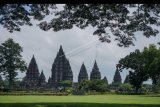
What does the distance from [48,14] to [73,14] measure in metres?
1.52

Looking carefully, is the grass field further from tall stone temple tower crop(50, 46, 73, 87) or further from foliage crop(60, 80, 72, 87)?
tall stone temple tower crop(50, 46, 73, 87)

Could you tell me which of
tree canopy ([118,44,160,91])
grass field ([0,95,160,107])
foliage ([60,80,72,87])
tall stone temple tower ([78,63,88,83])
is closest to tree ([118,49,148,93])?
tree canopy ([118,44,160,91])

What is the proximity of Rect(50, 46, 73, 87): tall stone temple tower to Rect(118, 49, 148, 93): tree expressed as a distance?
188ft

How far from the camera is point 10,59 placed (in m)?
81.8

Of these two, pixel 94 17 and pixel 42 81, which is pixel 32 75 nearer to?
pixel 42 81

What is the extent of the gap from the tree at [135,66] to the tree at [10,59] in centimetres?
2692

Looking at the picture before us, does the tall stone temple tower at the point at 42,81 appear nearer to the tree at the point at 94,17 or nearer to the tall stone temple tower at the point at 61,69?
the tall stone temple tower at the point at 61,69

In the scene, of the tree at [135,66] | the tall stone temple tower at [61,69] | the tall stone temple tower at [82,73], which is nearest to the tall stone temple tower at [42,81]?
the tall stone temple tower at [61,69]

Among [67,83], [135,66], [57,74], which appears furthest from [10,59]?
[57,74]

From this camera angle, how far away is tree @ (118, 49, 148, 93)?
87.8m

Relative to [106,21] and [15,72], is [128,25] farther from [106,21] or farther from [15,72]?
[15,72]

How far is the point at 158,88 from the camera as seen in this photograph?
110 meters

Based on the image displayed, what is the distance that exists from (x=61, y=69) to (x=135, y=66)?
62725 millimetres
